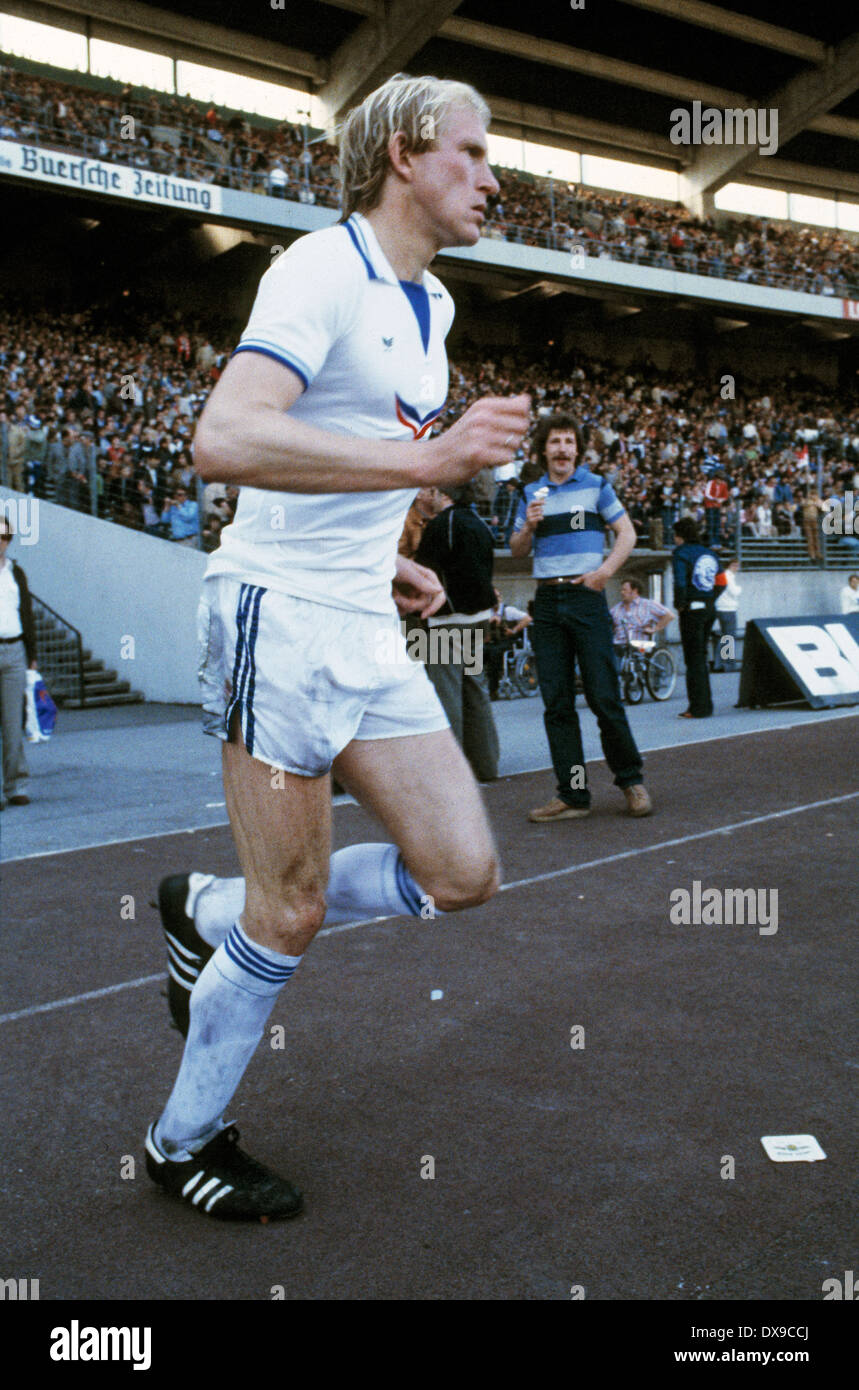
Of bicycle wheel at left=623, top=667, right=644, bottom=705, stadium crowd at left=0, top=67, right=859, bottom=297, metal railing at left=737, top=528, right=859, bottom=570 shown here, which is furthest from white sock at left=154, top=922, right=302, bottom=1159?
metal railing at left=737, top=528, right=859, bottom=570

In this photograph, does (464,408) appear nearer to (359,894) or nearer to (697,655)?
(697,655)

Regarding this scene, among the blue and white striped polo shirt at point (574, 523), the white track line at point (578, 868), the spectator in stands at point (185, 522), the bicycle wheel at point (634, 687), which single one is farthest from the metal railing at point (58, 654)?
the white track line at point (578, 868)

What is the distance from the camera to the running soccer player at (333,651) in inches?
93.1

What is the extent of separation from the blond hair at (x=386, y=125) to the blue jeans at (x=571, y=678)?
14.6 ft

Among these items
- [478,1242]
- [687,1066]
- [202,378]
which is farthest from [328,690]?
[202,378]

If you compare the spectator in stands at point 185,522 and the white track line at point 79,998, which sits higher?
the spectator in stands at point 185,522

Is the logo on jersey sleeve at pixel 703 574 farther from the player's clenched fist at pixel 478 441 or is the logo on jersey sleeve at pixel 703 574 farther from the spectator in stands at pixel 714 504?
the player's clenched fist at pixel 478 441

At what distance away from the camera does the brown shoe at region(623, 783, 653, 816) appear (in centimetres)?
698

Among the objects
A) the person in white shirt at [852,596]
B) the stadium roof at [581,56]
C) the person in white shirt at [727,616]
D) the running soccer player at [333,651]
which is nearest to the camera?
the running soccer player at [333,651]

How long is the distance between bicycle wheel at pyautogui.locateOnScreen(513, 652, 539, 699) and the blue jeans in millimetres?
8954

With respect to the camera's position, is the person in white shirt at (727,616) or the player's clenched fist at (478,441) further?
the person in white shirt at (727,616)

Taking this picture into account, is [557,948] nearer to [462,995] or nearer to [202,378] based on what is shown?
[462,995]

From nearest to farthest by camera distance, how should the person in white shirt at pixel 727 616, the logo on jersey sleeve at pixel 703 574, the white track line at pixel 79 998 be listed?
1. the white track line at pixel 79 998
2. the logo on jersey sleeve at pixel 703 574
3. the person in white shirt at pixel 727 616

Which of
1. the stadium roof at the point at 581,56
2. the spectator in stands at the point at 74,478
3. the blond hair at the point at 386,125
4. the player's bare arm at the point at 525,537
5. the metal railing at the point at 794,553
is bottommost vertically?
the player's bare arm at the point at 525,537
